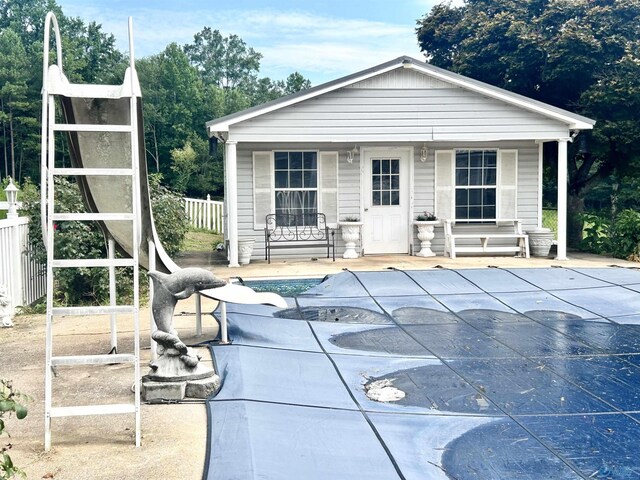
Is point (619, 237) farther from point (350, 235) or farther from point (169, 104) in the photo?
point (169, 104)

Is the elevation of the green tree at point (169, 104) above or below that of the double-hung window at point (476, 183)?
above

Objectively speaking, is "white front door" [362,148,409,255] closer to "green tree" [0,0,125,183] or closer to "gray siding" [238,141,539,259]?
"gray siding" [238,141,539,259]

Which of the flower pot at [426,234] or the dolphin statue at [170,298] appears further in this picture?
the flower pot at [426,234]

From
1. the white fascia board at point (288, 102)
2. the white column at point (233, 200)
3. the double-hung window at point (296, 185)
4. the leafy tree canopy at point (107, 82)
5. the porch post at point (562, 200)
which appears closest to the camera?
the white fascia board at point (288, 102)

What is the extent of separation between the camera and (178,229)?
425 inches

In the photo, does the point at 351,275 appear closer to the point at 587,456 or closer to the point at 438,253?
the point at 438,253

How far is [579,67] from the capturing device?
14.0 metres

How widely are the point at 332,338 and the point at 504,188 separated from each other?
24.4ft

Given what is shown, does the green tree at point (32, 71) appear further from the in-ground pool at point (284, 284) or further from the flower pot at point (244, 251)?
the in-ground pool at point (284, 284)

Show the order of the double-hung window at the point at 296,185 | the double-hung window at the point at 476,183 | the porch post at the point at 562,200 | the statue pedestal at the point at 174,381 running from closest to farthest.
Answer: the statue pedestal at the point at 174,381, the porch post at the point at 562,200, the double-hung window at the point at 296,185, the double-hung window at the point at 476,183

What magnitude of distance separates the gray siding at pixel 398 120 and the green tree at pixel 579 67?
2.44m

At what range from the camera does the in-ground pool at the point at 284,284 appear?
9195 millimetres

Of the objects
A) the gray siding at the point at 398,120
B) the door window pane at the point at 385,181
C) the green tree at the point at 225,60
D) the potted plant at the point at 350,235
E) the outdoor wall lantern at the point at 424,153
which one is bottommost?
the potted plant at the point at 350,235

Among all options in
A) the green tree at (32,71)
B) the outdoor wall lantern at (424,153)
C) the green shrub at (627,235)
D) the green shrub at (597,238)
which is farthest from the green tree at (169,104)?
the green shrub at (627,235)
